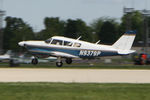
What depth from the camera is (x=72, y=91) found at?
48.0 feet

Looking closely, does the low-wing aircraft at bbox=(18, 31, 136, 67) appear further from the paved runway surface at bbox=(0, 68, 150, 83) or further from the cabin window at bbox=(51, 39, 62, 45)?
the paved runway surface at bbox=(0, 68, 150, 83)

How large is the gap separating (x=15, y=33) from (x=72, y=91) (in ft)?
268

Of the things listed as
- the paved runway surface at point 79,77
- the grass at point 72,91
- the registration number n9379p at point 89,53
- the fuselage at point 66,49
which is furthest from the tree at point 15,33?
the grass at point 72,91

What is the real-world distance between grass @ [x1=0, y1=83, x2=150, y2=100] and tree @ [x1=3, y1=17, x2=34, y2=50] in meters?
63.8

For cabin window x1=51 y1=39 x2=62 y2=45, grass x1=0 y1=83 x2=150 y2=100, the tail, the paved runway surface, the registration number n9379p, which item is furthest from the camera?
cabin window x1=51 y1=39 x2=62 y2=45

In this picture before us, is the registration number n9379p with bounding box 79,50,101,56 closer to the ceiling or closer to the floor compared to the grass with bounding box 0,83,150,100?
closer to the floor

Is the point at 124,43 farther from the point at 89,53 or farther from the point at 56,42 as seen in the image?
the point at 56,42

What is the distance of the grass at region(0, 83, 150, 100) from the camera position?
13.2 m

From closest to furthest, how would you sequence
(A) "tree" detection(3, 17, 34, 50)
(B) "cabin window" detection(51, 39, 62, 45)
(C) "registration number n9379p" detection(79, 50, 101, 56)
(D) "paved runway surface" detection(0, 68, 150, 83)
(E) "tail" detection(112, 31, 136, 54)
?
1. (D) "paved runway surface" detection(0, 68, 150, 83)
2. (C) "registration number n9379p" detection(79, 50, 101, 56)
3. (E) "tail" detection(112, 31, 136, 54)
4. (B) "cabin window" detection(51, 39, 62, 45)
5. (A) "tree" detection(3, 17, 34, 50)

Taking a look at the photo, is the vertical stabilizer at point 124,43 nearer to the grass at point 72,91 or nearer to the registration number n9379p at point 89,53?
the registration number n9379p at point 89,53

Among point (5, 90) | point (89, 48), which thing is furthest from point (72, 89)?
point (89, 48)

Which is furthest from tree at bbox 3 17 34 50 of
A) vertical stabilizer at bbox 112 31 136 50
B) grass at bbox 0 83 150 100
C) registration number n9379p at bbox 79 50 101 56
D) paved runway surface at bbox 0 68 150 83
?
grass at bbox 0 83 150 100

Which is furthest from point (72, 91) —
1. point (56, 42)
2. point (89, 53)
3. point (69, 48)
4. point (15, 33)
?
point (15, 33)

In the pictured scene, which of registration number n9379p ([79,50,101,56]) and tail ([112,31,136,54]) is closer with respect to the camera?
registration number n9379p ([79,50,101,56])
